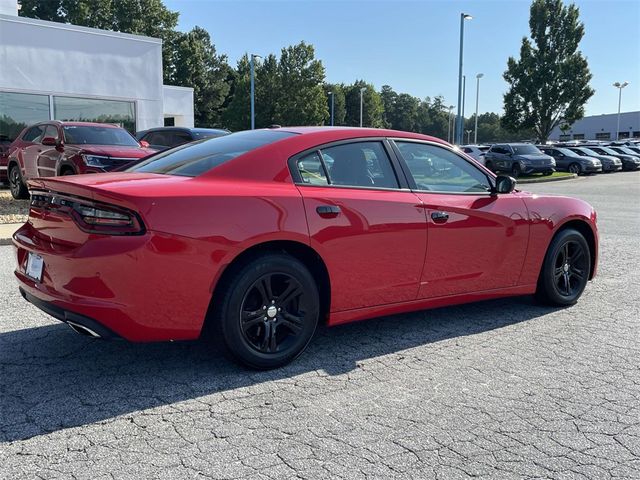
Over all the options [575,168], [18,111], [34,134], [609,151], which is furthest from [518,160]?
[34,134]

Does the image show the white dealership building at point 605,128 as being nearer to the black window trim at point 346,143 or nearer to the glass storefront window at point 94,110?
the glass storefront window at point 94,110

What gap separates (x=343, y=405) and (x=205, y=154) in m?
1.97

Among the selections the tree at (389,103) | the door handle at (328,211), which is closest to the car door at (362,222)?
the door handle at (328,211)

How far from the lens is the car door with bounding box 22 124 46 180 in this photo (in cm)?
1122

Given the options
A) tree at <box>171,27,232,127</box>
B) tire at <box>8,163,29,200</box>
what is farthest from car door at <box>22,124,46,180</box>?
tree at <box>171,27,232,127</box>

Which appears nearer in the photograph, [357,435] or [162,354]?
[357,435]

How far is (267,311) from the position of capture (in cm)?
368

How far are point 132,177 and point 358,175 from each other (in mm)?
1526

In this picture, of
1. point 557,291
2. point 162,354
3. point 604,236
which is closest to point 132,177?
point 162,354

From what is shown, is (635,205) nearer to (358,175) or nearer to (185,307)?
(358,175)

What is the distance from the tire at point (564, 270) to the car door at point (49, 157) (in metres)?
8.47

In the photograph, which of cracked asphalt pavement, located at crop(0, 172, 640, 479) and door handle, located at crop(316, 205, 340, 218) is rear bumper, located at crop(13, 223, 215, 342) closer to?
cracked asphalt pavement, located at crop(0, 172, 640, 479)

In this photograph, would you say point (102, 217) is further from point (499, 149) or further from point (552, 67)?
point (552, 67)

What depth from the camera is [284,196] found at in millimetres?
3691
